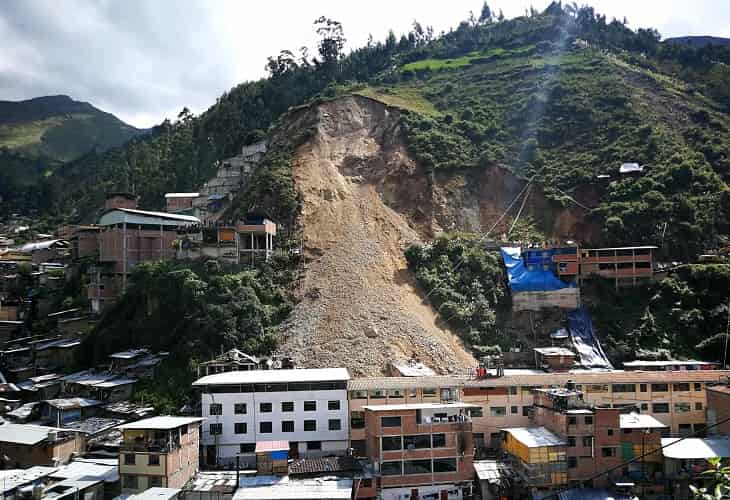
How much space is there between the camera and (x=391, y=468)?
86.4 ft

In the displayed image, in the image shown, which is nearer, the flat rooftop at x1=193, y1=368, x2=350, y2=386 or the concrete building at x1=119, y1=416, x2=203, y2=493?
the concrete building at x1=119, y1=416, x2=203, y2=493

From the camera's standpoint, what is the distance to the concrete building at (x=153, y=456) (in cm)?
2453

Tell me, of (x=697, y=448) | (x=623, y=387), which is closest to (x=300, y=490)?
(x=697, y=448)

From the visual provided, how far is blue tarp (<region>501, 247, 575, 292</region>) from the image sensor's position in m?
46.0

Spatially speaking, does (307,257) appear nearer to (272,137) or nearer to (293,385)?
(293,385)

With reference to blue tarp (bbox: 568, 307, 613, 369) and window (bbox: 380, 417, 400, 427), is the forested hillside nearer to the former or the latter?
blue tarp (bbox: 568, 307, 613, 369)

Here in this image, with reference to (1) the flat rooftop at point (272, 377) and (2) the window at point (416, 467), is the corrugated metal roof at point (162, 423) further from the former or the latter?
(2) the window at point (416, 467)

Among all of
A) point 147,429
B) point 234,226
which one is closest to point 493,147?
point 234,226

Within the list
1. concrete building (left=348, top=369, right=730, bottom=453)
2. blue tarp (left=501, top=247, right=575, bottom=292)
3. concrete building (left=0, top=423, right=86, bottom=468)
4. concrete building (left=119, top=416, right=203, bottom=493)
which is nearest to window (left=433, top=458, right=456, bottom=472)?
concrete building (left=348, top=369, right=730, bottom=453)

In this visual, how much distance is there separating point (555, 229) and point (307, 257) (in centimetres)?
2251

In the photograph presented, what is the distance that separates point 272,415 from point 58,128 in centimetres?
14907

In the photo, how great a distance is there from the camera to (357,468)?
85.7 ft

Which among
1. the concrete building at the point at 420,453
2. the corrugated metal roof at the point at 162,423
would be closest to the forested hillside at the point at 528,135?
the corrugated metal roof at the point at 162,423

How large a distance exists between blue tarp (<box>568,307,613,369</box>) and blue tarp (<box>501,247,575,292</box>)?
2402 millimetres
